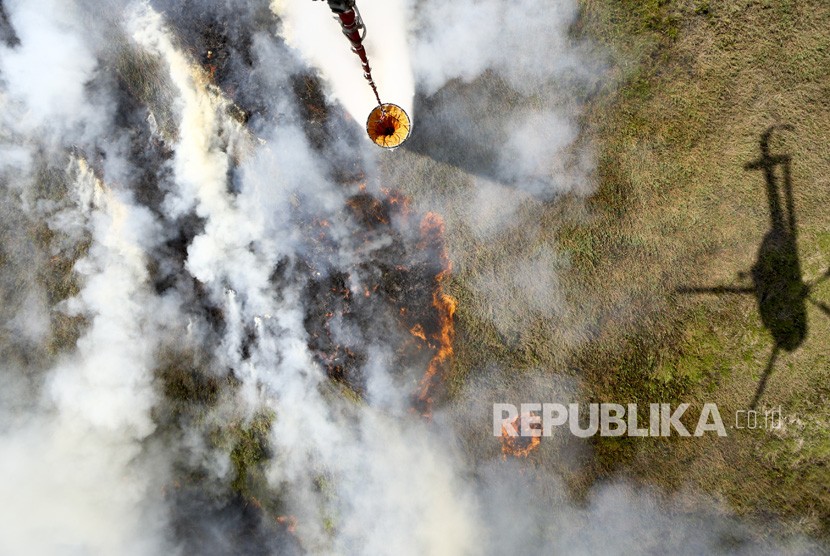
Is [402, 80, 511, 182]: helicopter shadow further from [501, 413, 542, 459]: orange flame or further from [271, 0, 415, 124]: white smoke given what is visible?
[501, 413, 542, 459]: orange flame

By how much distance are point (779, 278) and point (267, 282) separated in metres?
8.24

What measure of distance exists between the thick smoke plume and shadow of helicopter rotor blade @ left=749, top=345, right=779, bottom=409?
2.09m

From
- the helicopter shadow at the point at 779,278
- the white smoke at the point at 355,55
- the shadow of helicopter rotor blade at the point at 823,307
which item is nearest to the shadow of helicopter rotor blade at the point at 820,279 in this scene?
the helicopter shadow at the point at 779,278

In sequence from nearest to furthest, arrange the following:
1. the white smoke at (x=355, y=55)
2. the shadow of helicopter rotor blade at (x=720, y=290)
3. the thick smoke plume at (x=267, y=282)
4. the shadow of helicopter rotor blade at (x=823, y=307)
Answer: the shadow of helicopter rotor blade at (x=823, y=307) → the shadow of helicopter rotor blade at (x=720, y=290) → the thick smoke plume at (x=267, y=282) → the white smoke at (x=355, y=55)

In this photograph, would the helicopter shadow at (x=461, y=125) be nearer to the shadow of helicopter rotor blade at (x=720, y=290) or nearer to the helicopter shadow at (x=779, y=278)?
the shadow of helicopter rotor blade at (x=720, y=290)

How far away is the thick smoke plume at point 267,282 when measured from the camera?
862cm

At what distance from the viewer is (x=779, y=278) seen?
27.6ft

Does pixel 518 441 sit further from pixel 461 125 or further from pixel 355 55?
pixel 355 55

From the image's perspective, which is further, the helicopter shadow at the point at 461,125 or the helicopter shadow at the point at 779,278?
the helicopter shadow at the point at 461,125

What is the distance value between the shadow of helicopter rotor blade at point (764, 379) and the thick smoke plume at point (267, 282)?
2.09 m

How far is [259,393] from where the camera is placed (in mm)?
8742

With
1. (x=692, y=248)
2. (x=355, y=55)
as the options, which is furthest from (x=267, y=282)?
(x=692, y=248)

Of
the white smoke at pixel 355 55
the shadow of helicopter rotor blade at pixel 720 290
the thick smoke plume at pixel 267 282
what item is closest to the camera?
the shadow of helicopter rotor blade at pixel 720 290

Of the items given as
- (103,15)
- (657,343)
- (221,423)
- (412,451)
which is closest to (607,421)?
(657,343)
